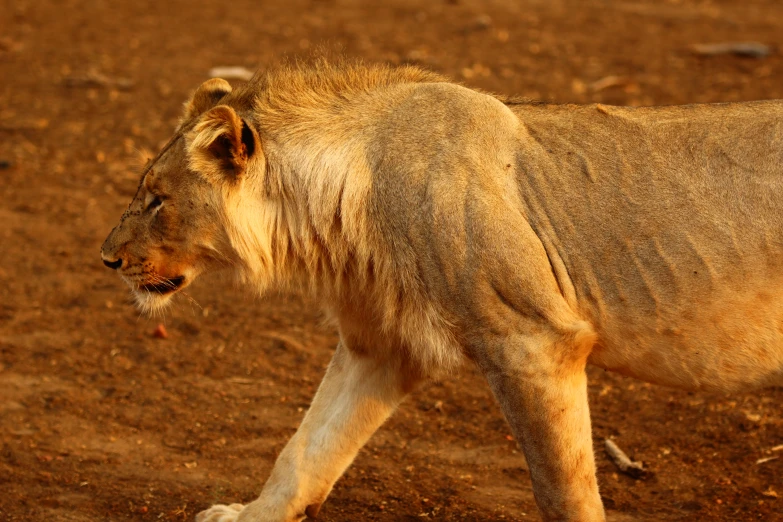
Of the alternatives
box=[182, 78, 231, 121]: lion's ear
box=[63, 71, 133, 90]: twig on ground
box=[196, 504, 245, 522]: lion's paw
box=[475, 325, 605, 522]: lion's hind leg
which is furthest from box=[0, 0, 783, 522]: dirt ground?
box=[475, 325, 605, 522]: lion's hind leg

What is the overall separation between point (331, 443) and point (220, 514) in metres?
0.51

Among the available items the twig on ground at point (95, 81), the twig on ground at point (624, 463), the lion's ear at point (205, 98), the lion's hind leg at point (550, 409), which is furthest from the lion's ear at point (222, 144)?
A: the twig on ground at point (95, 81)

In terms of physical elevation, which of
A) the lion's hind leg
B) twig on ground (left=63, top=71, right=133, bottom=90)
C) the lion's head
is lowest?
the lion's hind leg

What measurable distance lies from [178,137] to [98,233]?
3.23 meters

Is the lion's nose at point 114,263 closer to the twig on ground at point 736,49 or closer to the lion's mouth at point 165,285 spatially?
the lion's mouth at point 165,285

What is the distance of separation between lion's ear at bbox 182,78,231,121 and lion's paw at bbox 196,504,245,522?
4.79 ft

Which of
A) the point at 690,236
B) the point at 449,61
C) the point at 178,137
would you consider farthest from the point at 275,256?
the point at 449,61

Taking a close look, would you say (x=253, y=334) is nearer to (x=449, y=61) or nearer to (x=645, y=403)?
(x=645, y=403)

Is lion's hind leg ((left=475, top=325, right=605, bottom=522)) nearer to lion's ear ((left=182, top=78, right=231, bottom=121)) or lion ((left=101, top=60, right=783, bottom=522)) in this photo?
lion ((left=101, top=60, right=783, bottom=522))

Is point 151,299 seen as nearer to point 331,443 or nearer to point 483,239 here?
point 331,443

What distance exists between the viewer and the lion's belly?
3.60m

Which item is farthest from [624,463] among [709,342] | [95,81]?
[95,81]

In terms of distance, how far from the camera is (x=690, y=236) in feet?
12.0

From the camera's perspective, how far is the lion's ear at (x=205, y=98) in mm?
4211
